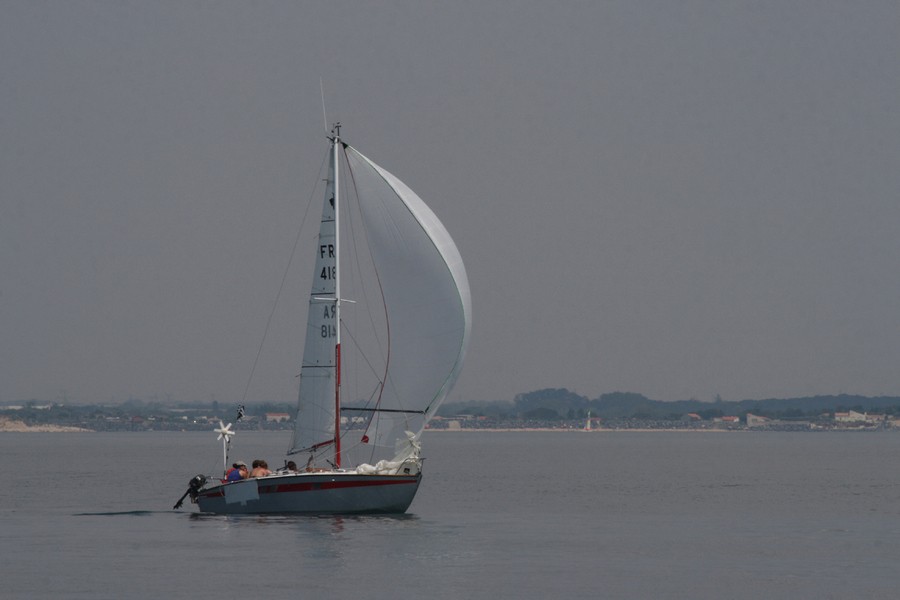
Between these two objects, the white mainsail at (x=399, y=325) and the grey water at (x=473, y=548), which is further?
the white mainsail at (x=399, y=325)

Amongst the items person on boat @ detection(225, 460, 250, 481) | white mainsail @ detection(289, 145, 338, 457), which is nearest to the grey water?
person on boat @ detection(225, 460, 250, 481)

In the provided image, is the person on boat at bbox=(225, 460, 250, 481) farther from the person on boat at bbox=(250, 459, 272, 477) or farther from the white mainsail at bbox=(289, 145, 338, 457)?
the white mainsail at bbox=(289, 145, 338, 457)

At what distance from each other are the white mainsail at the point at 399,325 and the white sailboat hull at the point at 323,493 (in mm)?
1522

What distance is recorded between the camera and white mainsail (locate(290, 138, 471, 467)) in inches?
2156

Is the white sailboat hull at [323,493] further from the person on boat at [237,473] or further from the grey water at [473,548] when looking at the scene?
the grey water at [473,548]

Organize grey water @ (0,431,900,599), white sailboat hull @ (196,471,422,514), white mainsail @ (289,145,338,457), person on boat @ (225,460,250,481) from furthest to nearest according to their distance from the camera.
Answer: person on boat @ (225,460,250,481), white mainsail @ (289,145,338,457), white sailboat hull @ (196,471,422,514), grey water @ (0,431,900,599)

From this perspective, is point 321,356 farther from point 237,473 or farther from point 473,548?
point 473,548

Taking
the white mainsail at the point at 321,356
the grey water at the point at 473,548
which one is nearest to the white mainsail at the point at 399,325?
the white mainsail at the point at 321,356

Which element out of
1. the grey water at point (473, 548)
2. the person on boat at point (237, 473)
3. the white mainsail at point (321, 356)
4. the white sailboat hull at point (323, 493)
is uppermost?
the white mainsail at point (321, 356)

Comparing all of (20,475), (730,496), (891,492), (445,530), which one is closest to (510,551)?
(445,530)

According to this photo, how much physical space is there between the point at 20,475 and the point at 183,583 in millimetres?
75927

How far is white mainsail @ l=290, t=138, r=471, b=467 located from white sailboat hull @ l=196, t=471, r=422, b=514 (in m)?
1.52

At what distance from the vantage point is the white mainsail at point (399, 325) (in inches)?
2156

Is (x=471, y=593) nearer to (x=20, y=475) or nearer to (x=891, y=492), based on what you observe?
(x=891, y=492)
